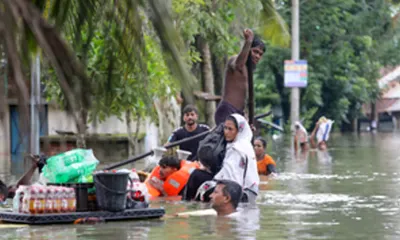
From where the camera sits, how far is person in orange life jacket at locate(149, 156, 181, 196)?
14.1 metres

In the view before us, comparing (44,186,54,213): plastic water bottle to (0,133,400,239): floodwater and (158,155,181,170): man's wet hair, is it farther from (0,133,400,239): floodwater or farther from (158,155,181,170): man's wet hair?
(158,155,181,170): man's wet hair

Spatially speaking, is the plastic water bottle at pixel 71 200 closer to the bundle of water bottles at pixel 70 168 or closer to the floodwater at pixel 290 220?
the floodwater at pixel 290 220

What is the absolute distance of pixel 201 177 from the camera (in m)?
13.6

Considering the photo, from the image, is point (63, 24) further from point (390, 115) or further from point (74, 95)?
point (390, 115)

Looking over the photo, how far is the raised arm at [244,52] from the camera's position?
12.8 meters

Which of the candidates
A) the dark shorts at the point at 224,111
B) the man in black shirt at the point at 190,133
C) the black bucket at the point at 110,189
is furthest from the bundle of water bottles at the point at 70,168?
the man in black shirt at the point at 190,133

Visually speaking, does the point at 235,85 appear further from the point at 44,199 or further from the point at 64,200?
the point at 44,199

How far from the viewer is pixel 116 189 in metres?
10.6

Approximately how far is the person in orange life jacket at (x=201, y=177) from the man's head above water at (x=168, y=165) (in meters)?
0.41

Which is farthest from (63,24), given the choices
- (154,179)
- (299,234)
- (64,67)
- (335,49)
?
(335,49)

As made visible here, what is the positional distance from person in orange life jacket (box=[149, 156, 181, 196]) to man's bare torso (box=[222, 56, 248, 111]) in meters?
1.16

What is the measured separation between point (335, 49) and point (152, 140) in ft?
100

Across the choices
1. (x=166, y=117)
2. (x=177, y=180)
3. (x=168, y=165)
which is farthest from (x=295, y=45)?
(x=168, y=165)

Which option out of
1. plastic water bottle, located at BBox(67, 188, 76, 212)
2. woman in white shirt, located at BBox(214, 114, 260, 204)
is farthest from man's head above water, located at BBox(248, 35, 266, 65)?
plastic water bottle, located at BBox(67, 188, 76, 212)
